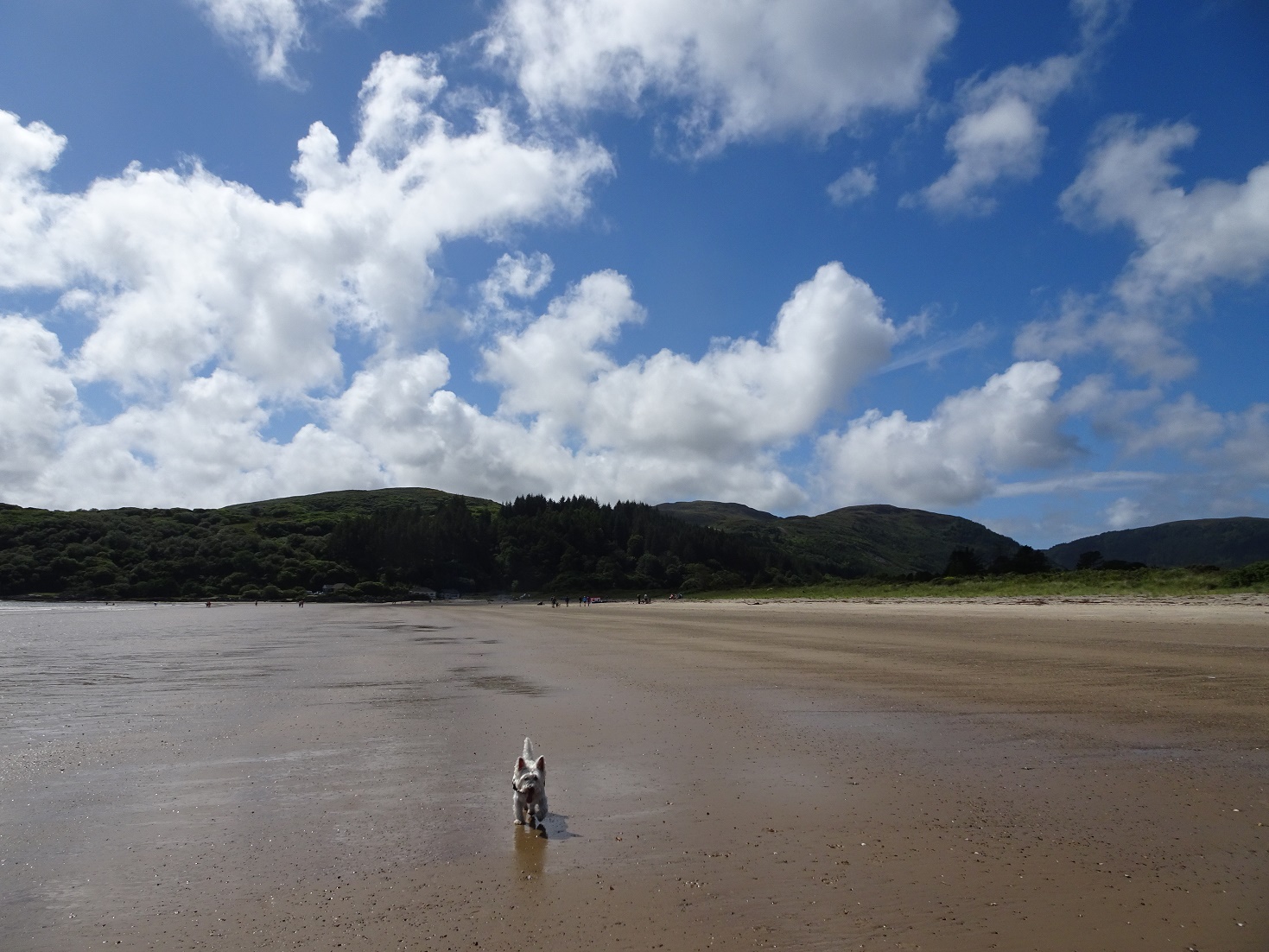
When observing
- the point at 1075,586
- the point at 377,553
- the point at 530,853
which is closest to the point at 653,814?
the point at 530,853

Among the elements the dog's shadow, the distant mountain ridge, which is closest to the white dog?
the dog's shadow

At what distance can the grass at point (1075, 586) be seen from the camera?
35.2m

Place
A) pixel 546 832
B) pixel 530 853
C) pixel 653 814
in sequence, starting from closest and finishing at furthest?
pixel 530 853
pixel 546 832
pixel 653 814

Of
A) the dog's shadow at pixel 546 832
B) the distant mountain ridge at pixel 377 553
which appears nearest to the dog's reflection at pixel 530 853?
the dog's shadow at pixel 546 832

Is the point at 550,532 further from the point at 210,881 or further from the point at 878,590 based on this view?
the point at 210,881

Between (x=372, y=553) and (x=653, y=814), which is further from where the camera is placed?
(x=372, y=553)

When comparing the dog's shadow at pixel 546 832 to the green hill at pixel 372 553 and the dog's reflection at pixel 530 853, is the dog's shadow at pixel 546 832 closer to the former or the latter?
the dog's reflection at pixel 530 853

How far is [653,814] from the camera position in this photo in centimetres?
640

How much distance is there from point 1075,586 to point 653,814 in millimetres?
44024

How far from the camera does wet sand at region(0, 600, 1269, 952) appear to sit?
4.40m

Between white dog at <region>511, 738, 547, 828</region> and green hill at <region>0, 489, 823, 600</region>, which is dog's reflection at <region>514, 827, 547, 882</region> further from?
green hill at <region>0, 489, 823, 600</region>

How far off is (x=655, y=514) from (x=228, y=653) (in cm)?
14678

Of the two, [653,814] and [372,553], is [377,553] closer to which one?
[372,553]

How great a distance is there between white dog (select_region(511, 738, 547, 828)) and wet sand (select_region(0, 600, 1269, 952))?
15 centimetres
